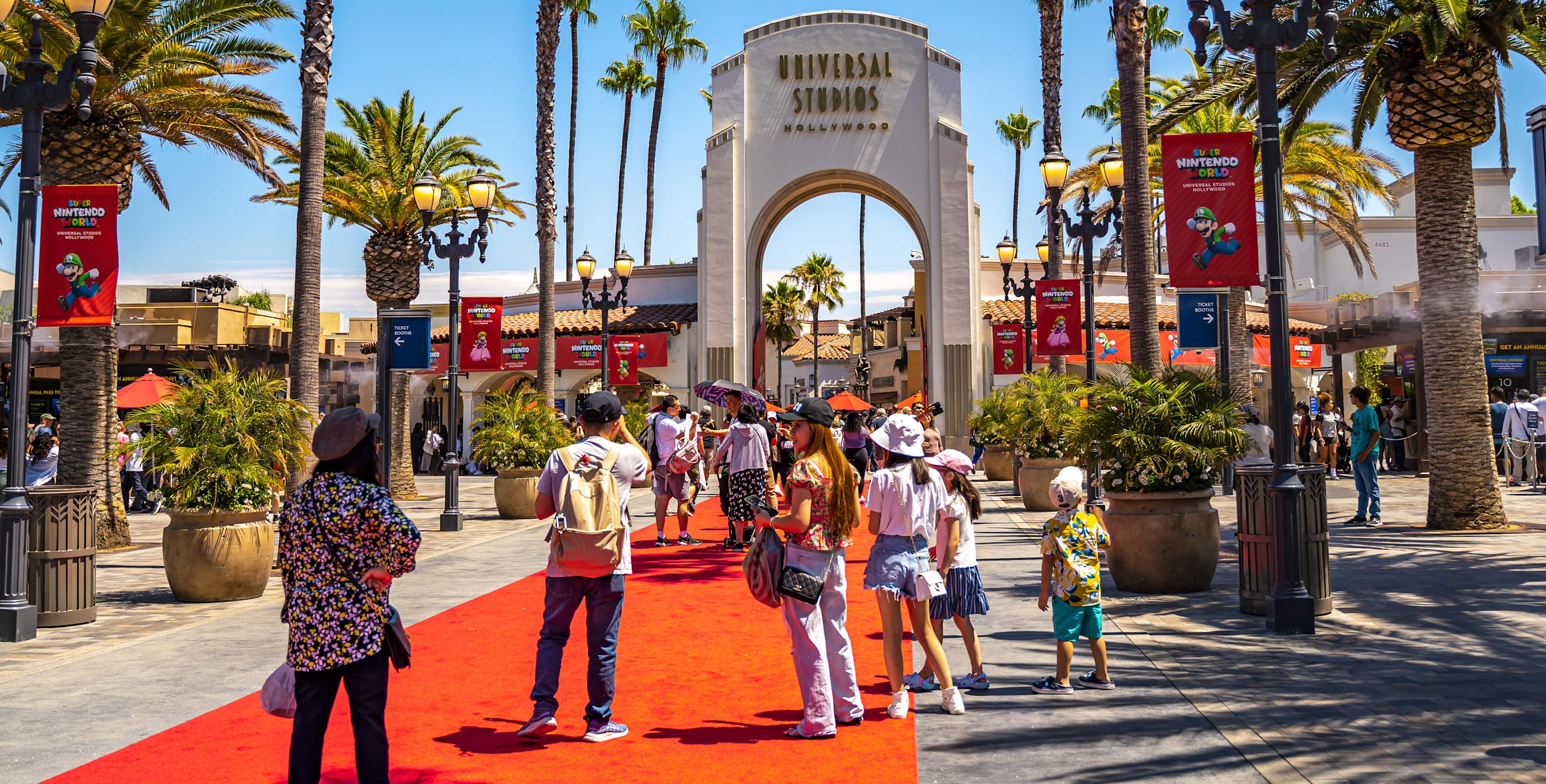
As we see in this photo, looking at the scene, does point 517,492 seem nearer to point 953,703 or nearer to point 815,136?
point 953,703

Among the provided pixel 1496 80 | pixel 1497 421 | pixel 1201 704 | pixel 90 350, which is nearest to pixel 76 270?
pixel 90 350

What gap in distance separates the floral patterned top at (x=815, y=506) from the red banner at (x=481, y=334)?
2038 centimetres

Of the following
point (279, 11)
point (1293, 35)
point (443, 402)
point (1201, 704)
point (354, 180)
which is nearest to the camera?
point (1201, 704)

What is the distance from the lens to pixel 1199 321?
18.8 metres

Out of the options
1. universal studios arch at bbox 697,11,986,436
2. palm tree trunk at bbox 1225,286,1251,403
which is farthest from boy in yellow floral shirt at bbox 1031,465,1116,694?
universal studios arch at bbox 697,11,986,436

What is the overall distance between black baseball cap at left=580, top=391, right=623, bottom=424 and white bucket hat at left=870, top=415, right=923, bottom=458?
144cm

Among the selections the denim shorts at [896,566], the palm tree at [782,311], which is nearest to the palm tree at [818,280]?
the palm tree at [782,311]

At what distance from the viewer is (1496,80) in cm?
1434

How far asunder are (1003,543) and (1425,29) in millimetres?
7848

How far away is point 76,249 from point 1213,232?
10.9 m

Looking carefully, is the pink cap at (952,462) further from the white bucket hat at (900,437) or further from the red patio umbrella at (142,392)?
the red patio umbrella at (142,392)

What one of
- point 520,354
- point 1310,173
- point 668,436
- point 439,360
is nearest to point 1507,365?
point 1310,173

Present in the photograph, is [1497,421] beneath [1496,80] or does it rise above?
beneath

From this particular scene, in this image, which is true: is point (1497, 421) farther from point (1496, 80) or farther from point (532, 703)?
point (532, 703)
